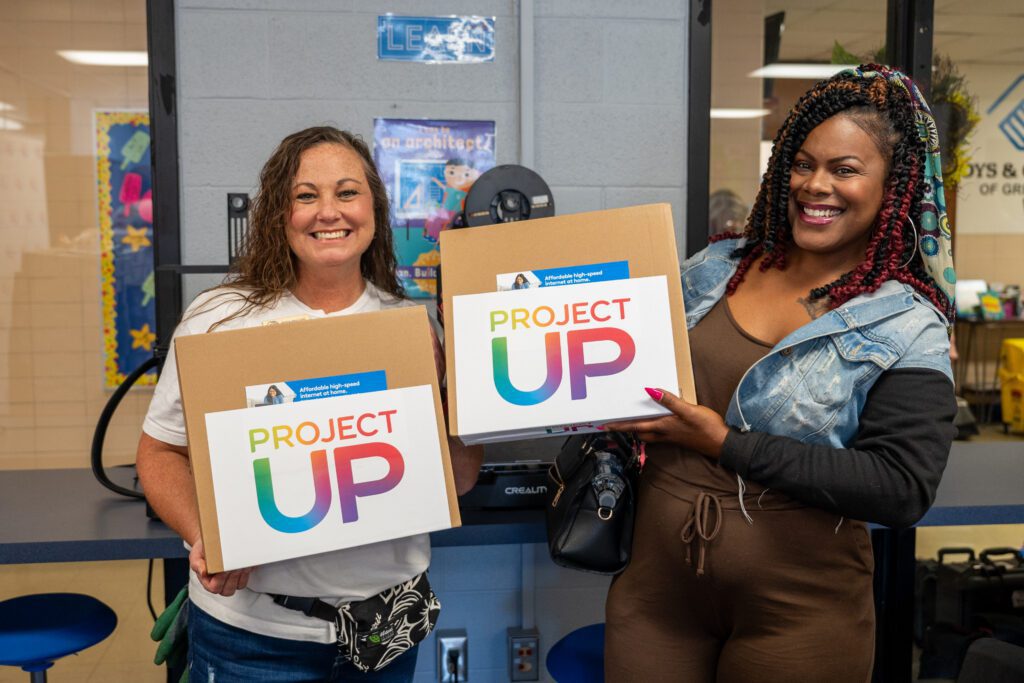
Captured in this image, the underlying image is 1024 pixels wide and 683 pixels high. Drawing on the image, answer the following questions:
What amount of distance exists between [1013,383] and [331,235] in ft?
20.6

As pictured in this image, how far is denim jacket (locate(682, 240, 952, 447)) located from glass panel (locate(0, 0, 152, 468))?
2605 millimetres

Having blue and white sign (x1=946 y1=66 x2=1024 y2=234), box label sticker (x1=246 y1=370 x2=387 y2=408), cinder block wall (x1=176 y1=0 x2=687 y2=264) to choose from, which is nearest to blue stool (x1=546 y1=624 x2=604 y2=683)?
box label sticker (x1=246 y1=370 x2=387 y2=408)

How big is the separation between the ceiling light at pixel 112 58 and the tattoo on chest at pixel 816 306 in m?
2.82

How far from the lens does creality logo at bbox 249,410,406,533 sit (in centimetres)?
128

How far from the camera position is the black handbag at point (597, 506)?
1492 mm

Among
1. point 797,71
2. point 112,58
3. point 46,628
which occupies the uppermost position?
point 797,71

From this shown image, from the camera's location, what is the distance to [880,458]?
1319 mm

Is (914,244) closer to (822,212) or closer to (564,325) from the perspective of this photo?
(822,212)

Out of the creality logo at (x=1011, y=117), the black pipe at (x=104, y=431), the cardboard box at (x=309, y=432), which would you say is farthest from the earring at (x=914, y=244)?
the creality logo at (x=1011, y=117)

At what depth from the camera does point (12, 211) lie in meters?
3.37

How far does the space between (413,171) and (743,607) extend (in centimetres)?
154

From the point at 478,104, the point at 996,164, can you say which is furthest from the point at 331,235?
the point at 996,164

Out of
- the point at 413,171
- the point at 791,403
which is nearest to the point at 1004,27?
the point at 413,171

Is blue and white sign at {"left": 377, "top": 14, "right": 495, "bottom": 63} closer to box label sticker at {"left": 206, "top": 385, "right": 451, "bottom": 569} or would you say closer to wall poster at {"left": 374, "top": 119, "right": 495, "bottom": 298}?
wall poster at {"left": 374, "top": 119, "right": 495, "bottom": 298}
